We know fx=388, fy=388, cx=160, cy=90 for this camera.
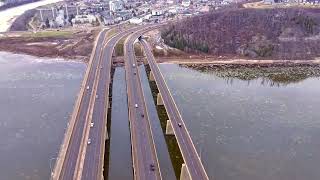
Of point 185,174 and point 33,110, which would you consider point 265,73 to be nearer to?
point 33,110

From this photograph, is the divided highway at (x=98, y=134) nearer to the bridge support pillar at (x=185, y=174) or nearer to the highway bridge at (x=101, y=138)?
the highway bridge at (x=101, y=138)

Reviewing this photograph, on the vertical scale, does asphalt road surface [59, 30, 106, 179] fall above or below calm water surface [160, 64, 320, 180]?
above

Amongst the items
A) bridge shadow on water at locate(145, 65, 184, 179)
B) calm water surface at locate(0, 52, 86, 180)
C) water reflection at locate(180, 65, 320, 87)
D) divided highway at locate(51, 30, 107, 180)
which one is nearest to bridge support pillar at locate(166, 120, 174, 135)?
bridge shadow on water at locate(145, 65, 184, 179)

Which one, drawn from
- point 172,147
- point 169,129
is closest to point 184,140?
point 172,147

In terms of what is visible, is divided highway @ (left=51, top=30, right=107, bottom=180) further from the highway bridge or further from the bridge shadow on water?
the bridge shadow on water

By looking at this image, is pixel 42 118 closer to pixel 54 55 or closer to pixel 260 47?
pixel 54 55

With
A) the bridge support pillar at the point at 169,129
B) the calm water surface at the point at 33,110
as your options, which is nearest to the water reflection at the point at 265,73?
the bridge support pillar at the point at 169,129
